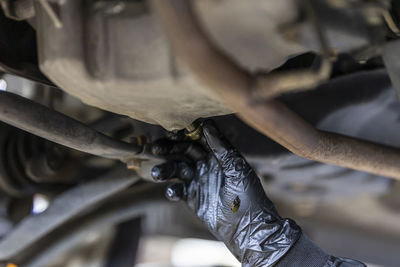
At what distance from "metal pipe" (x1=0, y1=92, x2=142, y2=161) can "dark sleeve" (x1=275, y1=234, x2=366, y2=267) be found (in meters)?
0.37

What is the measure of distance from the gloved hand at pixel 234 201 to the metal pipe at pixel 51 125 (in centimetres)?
11

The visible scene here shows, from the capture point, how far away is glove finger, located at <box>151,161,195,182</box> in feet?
2.89

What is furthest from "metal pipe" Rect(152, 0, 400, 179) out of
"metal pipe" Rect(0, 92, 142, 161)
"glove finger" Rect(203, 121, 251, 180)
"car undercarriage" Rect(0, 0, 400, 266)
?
"metal pipe" Rect(0, 92, 142, 161)

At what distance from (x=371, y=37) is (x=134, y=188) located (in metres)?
1.03

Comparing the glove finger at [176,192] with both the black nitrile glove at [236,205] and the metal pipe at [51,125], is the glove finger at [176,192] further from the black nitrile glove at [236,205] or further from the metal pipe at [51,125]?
the metal pipe at [51,125]

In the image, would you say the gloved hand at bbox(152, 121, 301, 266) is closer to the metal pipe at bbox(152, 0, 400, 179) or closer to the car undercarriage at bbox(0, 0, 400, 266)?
the car undercarriage at bbox(0, 0, 400, 266)

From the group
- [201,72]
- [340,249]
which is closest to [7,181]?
[201,72]

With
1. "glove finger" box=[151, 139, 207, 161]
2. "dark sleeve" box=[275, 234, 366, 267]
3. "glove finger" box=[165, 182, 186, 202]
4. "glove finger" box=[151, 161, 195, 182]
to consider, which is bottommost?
"dark sleeve" box=[275, 234, 366, 267]

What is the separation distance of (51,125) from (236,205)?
1.21 ft

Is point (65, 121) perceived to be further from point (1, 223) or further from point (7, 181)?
point (1, 223)

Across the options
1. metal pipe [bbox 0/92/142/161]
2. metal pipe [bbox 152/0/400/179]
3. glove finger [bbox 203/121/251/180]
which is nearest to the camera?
metal pipe [bbox 152/0/400/179]

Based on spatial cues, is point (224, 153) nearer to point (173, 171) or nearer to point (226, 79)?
point (173, 171)

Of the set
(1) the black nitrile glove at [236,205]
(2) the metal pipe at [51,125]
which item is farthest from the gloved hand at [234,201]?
(2) the metal pipe at [51,125]

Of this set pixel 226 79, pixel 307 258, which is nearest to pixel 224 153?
pixel 307 258
